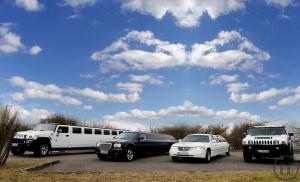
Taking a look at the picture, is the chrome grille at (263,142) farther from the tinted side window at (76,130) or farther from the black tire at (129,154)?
the tinted side window at (76,130)

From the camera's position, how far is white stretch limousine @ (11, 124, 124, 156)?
2262cm

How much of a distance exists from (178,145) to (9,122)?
7589 millimetres

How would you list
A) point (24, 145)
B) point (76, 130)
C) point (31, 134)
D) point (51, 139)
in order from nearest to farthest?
1. point (24, 145)
2. point (31, 134)
3. point (51, 139)
4. point (76, 130)

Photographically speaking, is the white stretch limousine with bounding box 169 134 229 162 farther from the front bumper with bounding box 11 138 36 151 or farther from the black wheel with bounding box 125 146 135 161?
the front bumper with bounding box 11 138 36 151

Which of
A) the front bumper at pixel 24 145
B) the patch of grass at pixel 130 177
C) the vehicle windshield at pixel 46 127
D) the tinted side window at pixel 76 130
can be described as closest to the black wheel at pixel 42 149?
the front bumper at pixel 24 145

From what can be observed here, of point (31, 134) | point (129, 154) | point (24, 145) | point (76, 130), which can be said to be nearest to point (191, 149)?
point (129, 154)

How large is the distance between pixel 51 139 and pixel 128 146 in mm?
6033

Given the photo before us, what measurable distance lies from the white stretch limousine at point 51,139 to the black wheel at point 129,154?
5.85 metres

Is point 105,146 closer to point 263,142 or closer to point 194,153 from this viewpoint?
point 194,153

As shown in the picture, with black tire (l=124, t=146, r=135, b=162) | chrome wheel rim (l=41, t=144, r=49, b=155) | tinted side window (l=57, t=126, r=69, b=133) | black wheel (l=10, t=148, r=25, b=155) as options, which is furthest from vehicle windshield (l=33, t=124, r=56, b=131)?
black tire (l=124, t=146, r=135, b=162)

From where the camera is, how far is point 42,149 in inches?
904

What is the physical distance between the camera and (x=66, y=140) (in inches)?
981

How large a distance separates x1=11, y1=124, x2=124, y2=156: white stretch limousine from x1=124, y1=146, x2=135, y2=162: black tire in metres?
5.85

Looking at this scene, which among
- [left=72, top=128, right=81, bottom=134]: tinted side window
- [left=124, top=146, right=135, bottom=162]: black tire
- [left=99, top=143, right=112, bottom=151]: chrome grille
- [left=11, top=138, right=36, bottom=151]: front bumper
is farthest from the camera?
[left=72, top=128, right=81, bottom=134]: tinted side window
